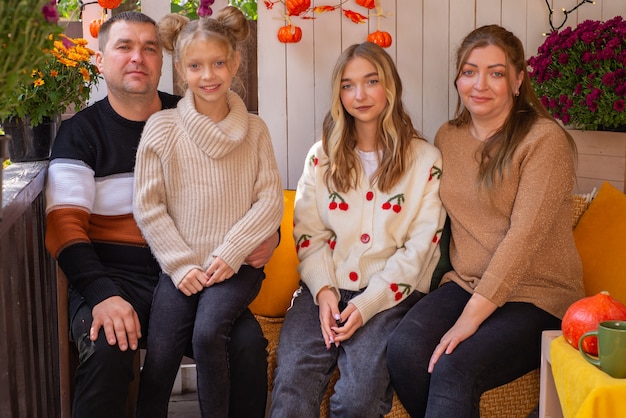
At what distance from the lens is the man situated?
2.09 m

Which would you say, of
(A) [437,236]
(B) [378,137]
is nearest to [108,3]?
(B) [378,137]

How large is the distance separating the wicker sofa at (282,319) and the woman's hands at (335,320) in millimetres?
100

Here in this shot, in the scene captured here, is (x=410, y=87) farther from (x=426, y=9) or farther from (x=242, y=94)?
(x=242, y=94)

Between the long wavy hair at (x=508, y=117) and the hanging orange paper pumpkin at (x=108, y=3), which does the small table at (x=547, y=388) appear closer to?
the long wavy hair at (x=508, y=117)

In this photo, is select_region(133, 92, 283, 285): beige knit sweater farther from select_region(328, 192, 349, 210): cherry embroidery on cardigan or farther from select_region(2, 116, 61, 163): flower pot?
select_region(2, 116, 61, 163): flower pot

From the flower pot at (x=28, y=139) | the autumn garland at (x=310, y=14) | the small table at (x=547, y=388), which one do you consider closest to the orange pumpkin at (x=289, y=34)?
the autumn garland at (x=310, y=14)

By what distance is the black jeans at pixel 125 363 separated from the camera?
6.75ft

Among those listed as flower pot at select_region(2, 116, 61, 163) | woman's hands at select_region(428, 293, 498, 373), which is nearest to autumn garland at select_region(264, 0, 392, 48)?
flower pot at select_region(2, 116, 61, 163)

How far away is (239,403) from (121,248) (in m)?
0.57

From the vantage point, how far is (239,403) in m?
2.18

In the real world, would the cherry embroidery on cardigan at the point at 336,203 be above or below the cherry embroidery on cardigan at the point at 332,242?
above

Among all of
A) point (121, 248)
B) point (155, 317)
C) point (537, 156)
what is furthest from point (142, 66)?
point (537, 156)

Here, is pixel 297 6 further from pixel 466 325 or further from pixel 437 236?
pixel 466 325

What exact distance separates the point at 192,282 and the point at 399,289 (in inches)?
23.0
